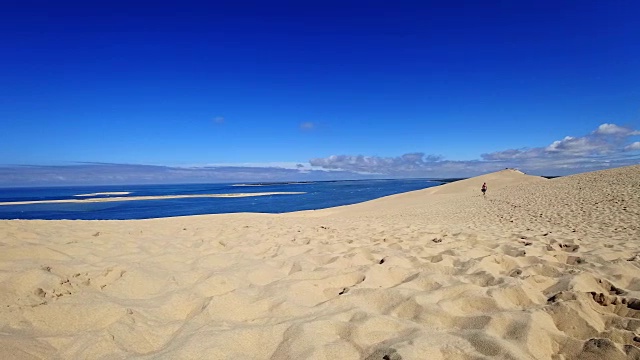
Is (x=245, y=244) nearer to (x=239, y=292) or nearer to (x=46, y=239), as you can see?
(x=239, y=292)

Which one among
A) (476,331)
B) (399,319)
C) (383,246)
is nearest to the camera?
(476,331)

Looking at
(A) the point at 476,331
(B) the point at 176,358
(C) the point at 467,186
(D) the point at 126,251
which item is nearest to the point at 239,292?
(B) the point at 176,358

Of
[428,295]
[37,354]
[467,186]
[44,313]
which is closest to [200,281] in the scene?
[44,313]

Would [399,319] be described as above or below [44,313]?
below

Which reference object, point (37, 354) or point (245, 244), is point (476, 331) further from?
point (245, 244)

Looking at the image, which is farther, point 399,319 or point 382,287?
point 382,287

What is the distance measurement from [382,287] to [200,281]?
199 centimetres

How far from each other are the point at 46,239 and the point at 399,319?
214 inches

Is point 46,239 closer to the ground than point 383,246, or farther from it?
farther from it

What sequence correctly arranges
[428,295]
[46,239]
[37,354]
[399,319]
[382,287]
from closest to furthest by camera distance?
1. [37,354]
2. [399,319]
3. [428,295]
4. [382,287]
5. [46,239]

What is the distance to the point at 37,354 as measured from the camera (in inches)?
78.0

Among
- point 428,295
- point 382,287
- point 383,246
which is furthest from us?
point 383,246

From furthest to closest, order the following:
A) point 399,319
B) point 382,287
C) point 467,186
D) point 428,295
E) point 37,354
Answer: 1. point 467,186
2. point 382,287
3. point 428,295
4. point 399,319
5. point 37,354

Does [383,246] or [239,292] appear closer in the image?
[239,292]
